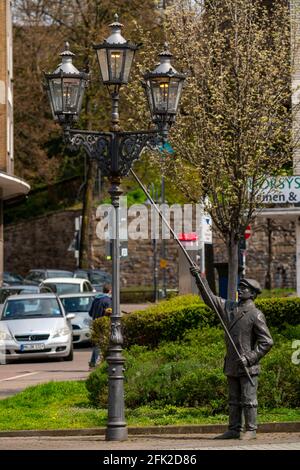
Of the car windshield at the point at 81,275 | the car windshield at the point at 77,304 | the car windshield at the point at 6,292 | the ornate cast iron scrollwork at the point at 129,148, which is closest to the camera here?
the ornate cast iron scrollwork at the point at 129,148

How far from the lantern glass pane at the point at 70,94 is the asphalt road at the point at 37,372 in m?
6.50

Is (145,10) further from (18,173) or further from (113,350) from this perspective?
(113,350)

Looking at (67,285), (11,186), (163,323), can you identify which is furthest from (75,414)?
(11,186)

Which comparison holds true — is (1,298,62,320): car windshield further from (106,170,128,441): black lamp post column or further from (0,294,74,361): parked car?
(106,170,128,441): black lamp post column

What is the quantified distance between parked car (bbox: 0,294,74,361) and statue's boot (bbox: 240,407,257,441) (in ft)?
45.8

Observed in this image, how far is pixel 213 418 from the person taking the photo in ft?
55.6

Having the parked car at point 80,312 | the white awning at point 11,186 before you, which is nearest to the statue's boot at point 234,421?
the parked car at point 80,312

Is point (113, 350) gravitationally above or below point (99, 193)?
below

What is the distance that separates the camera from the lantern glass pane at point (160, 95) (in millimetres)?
16266

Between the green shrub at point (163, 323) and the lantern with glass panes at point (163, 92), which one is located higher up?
the lantern with glass panes at point (163, 92)

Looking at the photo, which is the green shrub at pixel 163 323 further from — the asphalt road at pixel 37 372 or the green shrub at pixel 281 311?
the asphalt road at pixel 37 372
